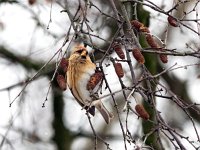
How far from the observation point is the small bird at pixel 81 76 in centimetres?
428

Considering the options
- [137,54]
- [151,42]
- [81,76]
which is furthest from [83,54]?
[137,54]

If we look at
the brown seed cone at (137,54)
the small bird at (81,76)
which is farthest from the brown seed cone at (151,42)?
the small bird at (81,76)

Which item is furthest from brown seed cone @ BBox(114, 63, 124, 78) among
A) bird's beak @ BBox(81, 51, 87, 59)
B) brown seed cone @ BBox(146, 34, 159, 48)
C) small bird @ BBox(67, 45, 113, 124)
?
bird's beak @ BBox(81, 51, 87, 59)

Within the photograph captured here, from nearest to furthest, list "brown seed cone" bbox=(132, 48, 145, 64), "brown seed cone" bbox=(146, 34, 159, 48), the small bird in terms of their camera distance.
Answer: "brown seed cone" bbox=(132, 48, 145, 64), "brown seed cone" bbox=(146, 34, 159, 48), the small bird

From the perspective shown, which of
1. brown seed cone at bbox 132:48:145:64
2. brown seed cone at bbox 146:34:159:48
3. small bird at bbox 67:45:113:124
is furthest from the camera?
small bird at bbox 67:45:113:124

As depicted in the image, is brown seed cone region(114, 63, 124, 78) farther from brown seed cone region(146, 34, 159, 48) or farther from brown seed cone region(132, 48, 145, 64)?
brown seed cone region(146, 34, 159, 48)

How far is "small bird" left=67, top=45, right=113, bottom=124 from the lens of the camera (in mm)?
4277

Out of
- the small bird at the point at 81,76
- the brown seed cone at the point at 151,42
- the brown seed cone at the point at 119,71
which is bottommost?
the brown seed cone at the point at 119,71

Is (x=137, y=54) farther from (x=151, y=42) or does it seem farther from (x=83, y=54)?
(x=83, y=54)

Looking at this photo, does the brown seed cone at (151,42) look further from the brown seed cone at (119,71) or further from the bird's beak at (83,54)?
the bird's beak at (83,54)

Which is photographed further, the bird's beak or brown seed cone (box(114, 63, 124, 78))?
the bird's beak

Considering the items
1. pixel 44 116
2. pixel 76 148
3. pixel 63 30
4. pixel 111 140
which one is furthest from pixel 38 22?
pixel 76 148

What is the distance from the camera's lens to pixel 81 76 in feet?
14.3

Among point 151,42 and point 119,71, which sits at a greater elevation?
point 151,42
